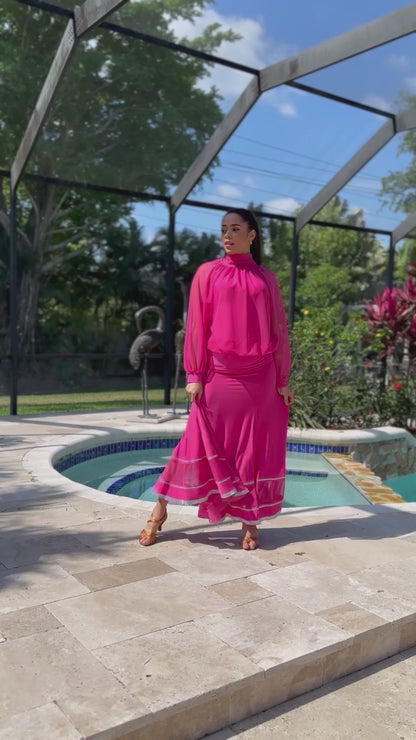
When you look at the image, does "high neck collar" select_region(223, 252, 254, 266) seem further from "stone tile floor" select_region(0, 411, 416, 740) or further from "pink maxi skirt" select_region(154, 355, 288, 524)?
"stone tile floor" select_region(0, 411, 416, 740)

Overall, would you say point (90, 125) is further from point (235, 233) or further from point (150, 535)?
point (150, 535)

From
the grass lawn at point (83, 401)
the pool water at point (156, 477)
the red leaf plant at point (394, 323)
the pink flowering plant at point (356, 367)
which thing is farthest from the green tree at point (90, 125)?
the pool water at point (156, 477)

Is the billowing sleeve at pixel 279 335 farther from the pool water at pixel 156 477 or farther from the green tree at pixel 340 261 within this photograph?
the green tree at pixel 340 261

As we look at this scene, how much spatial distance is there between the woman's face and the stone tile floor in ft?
4.67

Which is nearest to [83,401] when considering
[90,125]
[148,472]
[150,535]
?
[148,472]

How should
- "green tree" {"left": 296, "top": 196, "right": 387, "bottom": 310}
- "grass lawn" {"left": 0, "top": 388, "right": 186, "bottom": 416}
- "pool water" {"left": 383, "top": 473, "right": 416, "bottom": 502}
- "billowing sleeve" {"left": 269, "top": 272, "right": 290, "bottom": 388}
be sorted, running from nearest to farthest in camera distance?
1. "billowing sleeve" {"left": 269, "top": 272, "right": 290, "bottom": 388}
2. "pool water" {"left": 383, "top": 473, "right": 416, "bottom": 502}
3. "grass lawn" {"left": 0, "top": 388, "right": 186, "bottom": 416}
4. "green tree" {"left": 296, "top": 196, "right": 387, "bottom": 310}

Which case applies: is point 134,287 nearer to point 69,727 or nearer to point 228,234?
point 228,234

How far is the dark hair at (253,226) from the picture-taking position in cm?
295

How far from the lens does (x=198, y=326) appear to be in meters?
2.95

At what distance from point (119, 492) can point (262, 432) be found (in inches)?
93.3

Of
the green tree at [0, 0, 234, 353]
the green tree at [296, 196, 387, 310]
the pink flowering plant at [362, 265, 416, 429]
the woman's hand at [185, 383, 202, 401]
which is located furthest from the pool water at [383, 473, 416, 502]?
the green tree at [296, 196, 387, 310]

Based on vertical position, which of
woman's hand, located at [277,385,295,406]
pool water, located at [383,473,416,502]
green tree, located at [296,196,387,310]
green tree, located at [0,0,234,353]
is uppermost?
green tree, located at [0,0,234,353]

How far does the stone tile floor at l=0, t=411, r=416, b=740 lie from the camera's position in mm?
1724

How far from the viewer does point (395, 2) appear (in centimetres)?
534
